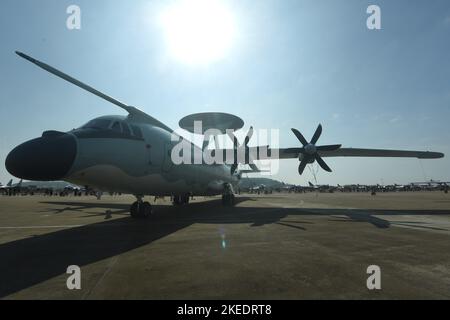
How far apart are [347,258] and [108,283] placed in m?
4.84

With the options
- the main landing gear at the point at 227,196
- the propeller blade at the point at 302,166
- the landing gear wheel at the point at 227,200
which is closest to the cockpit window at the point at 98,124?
the propeller blade at the point at 302,166

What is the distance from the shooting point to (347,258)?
6566 millimetres

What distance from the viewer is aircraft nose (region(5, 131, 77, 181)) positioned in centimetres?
871

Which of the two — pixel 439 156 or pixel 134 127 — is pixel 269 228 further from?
pixel 439 156

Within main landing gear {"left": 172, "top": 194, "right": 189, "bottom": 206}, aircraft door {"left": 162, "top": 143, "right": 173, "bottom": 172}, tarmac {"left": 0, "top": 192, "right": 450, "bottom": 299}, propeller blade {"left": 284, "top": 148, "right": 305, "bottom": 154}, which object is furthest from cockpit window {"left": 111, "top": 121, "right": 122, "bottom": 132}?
propeller blade {"left": 284, "top": 148, "right": 305, "bottom": 154}

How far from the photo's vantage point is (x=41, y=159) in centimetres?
879

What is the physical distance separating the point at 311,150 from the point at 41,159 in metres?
18.6

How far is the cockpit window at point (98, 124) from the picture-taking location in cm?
1170

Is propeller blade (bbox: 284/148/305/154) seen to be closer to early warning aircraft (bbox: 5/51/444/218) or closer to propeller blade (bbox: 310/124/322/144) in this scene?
propeller blade (bbox: 310/124/322/144)

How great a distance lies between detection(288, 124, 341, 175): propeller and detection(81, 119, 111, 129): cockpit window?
15703 millimetres

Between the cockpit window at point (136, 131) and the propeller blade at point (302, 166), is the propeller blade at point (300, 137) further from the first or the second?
the cockpit window at point (136, 131)

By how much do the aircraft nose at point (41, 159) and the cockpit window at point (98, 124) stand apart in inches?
85.2

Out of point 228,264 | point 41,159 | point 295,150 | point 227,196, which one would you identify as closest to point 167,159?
point 41,159
